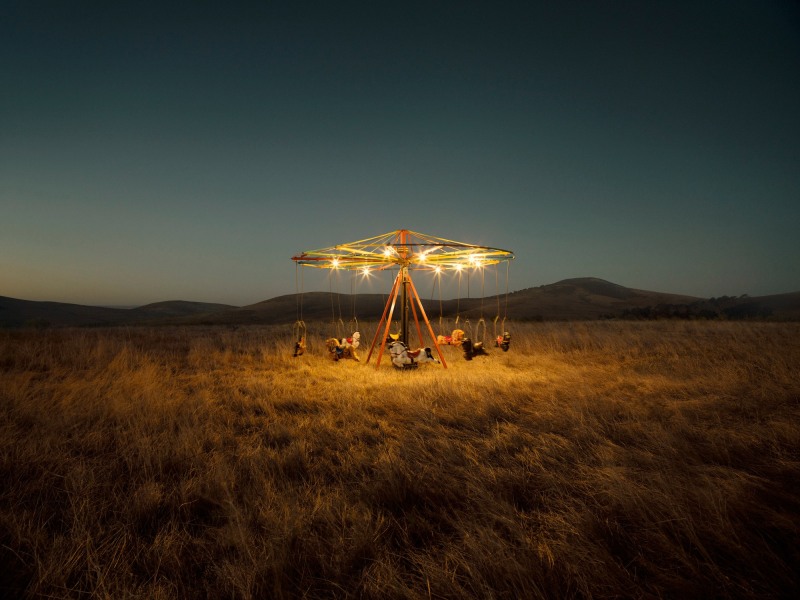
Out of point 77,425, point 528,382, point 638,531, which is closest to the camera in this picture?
point 638,531

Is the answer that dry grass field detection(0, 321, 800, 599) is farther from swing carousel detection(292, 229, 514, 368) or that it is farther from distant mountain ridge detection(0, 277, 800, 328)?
distant mountain ridge detection(0, 277, 800, 328)

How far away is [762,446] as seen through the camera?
3666 mm

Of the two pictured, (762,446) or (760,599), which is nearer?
(760,599)

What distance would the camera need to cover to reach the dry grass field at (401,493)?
6.35 ft

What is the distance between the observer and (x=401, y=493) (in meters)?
2.85

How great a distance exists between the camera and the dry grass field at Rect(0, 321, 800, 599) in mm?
1937

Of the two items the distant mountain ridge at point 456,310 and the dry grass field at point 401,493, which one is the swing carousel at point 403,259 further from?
the distant mountain ridge at point 456,310

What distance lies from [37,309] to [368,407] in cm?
7808

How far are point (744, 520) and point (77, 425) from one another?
684 cm

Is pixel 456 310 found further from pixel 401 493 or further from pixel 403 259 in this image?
pixel 401 493

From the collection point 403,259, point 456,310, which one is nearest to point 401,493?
point 403,259

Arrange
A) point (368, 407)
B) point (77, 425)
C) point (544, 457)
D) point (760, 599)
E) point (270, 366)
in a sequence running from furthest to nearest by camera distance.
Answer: point (270, 366) → point (368, 407) → point (77, 425) → point (544, 457) → point (760, 599)

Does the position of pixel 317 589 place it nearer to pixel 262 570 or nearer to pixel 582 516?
pixel 262 570

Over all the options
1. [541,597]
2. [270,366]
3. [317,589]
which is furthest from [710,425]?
[270,366]
